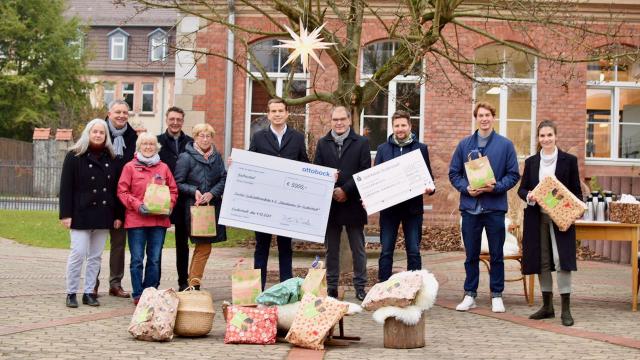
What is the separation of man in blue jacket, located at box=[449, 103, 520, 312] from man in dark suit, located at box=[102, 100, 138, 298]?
11.0 ft

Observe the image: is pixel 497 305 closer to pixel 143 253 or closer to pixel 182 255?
pixel 182 255

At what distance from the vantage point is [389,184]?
Result: 30.8ft

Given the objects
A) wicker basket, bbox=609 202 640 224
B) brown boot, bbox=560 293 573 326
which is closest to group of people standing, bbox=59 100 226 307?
brown boot, bbox=560 293 573 326


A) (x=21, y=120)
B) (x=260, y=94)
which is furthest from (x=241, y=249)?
(x=21, y=120)

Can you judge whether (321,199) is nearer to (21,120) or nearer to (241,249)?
(241,249)

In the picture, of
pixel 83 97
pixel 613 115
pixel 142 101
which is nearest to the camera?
pixel 613 115

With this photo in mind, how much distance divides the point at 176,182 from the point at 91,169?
33.3 inches

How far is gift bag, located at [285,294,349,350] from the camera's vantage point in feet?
23.5

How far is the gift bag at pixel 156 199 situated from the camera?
923 cm

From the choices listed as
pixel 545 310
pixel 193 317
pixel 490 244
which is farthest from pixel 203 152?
pixel 545 310

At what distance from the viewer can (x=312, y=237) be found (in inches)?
367

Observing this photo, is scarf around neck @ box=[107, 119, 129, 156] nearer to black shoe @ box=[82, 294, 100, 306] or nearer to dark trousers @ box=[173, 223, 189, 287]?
dark trousers @ box=[173, 223, 189, 287]

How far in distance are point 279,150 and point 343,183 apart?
2.40 feet

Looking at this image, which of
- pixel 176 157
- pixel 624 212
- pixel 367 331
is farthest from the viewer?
pixel 176 157
